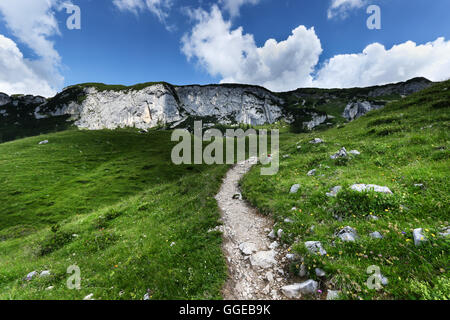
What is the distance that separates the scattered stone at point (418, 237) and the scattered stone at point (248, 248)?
5.49 metres

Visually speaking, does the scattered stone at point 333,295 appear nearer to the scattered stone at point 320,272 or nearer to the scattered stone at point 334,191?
the scattered stone at point 320,272

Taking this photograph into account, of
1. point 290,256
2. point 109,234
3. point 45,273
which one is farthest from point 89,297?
point 290,256

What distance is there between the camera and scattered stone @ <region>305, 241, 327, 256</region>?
6.14 m

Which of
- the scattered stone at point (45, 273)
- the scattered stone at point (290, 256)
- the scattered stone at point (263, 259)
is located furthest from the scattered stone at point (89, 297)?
the scattered stone at point (290, 256)

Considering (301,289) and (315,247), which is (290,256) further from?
(301,289)

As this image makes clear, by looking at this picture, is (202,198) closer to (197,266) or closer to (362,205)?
(197,266)

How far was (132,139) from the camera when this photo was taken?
233 ft

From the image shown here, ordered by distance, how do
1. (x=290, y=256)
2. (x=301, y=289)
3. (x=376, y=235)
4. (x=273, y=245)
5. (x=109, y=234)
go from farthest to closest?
(x=109, y=234)
(x=273, y=245)
(x=290, y=256)
(x=376, y=235)
(x=301, y=289)

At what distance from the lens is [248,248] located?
8055mm

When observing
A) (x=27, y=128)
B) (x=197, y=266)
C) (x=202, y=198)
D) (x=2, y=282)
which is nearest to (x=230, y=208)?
(x=202, y=198)

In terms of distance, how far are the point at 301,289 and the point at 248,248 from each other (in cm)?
301

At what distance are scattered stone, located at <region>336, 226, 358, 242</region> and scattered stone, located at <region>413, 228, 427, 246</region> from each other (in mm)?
1546

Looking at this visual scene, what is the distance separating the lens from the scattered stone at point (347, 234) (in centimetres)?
635

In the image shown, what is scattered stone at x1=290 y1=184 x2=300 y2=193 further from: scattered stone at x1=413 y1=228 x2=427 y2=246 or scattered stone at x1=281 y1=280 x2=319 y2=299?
scattered stone at x1=281 y1=280 x2=319 y2=299
